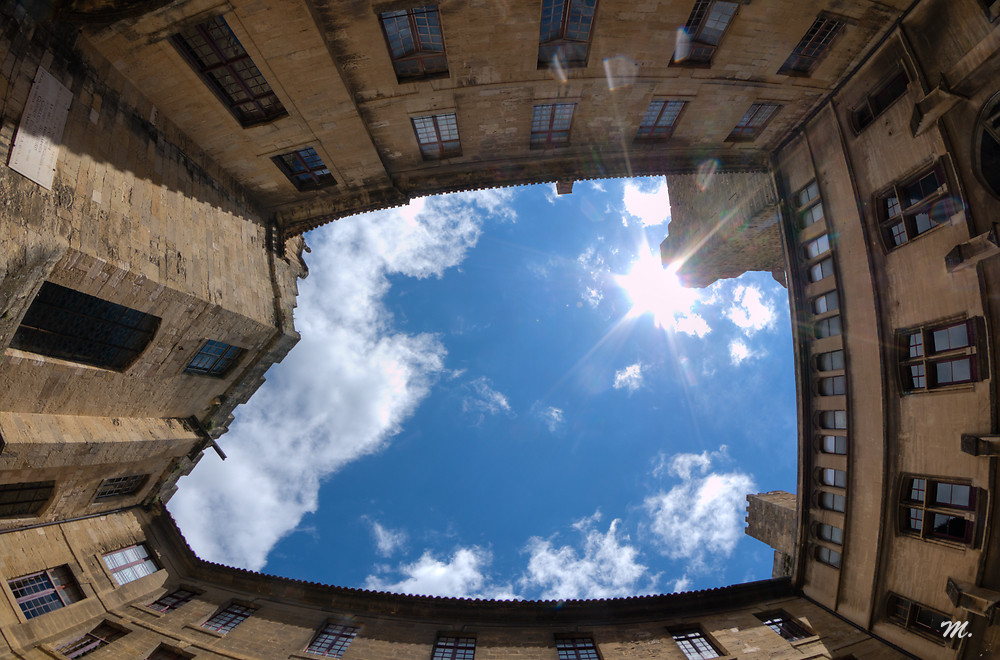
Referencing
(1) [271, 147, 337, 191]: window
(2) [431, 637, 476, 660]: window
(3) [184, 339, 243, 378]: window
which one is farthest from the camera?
(1) [271, 147, 337, 191]: window

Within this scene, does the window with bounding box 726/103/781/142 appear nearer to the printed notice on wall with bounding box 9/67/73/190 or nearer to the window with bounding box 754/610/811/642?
the window with bounding box 754/610/811/642

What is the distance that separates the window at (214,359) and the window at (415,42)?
37.0 ft

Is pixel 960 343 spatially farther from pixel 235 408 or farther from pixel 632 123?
pixel 235 408

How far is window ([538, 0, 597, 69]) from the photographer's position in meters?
14.4

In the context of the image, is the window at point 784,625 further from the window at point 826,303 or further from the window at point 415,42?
the window at point 415,42

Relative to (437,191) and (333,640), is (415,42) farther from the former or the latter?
(333,640)

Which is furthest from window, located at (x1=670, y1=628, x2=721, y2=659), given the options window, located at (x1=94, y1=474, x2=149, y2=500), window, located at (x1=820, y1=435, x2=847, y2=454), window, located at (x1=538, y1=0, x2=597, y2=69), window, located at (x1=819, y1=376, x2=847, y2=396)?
window, located at (x1=94, y1=474, x2=149, y2=500)

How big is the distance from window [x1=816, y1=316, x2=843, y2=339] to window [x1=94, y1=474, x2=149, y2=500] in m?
27.2

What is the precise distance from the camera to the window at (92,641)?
570 inches

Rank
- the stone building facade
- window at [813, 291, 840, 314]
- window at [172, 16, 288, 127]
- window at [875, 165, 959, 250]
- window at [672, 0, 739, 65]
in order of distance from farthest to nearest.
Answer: window at [813, 291, 840, 314], window at [672, 0, 739, 65], window at [875, 165, 959, 250], window at [172, 16, 288, 127], the stone building facade

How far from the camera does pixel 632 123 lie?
1847 cm

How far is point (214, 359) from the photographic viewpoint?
17.4m

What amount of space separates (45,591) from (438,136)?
1991 centimetres

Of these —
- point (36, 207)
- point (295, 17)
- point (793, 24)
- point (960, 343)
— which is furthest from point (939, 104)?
point (36, 207)
